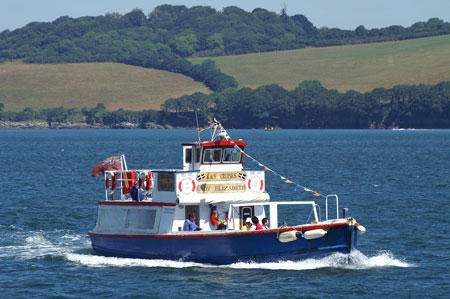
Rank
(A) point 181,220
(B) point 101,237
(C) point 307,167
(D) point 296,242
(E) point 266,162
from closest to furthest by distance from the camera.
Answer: (D) point 296,242 < (A) point 181,220 < (B) point 101,237 < (C) point 307,167 < (E) point 266,162

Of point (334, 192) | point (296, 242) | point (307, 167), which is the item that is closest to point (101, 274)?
point (296, 242)

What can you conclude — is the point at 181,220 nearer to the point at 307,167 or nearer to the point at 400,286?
the point at 400,286

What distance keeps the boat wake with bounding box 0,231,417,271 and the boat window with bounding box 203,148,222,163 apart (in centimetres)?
465

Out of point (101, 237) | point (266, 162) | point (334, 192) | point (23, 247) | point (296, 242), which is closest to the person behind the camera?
point (296, 242)

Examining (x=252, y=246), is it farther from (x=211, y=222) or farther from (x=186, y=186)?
(x=186, y=186)

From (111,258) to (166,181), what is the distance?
434 centimetres

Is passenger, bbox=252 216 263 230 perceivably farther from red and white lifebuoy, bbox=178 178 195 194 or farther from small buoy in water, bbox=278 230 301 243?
red and white lifebuoy, bbox=178 178 195 194

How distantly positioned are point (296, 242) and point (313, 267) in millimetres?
1456

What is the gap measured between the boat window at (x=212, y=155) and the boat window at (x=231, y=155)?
10.5 inches

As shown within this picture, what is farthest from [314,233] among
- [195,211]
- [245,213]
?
[195,211]

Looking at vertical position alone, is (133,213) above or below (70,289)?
above

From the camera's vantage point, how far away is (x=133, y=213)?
1425 inches

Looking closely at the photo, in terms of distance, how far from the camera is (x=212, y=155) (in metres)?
36.0

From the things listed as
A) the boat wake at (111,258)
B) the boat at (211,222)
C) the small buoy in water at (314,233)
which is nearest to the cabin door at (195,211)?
the boat at (211,222)
